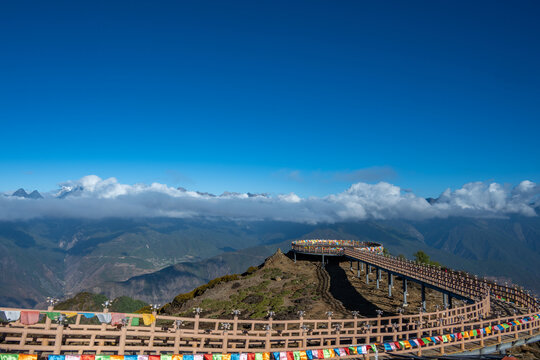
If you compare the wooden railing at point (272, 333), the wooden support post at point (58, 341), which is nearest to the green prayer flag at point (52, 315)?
the wooden railing at point (272, 333)

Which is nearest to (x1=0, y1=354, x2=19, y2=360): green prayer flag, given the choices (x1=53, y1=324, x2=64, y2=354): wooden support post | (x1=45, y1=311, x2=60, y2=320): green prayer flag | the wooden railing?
the wooden railing

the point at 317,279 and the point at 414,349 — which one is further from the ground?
the point at 414,349

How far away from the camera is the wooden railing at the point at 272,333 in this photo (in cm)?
1541

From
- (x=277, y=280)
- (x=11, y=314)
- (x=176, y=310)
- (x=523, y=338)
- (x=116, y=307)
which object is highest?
(x=11, y=314)

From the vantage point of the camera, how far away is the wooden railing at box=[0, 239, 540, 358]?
15.4 meters

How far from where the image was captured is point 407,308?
36656 mm

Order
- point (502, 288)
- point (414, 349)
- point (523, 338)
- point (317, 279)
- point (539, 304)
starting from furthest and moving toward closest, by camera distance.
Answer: point (317, 279)
point (502, 288)
point (539, 304)
point (523, 338)
point (414, 349)

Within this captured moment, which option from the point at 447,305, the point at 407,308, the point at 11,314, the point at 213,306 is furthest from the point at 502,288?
the point at 11,314

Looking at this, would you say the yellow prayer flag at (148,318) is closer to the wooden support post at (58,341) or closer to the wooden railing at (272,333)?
the wooden railing at (272,333)

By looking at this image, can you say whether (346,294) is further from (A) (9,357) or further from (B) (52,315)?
(A) (9,357)

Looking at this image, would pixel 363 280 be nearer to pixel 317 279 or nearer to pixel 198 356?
pixel 317 279

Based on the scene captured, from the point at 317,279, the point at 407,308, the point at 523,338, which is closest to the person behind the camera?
the point at 523,338

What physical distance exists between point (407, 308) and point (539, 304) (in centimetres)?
1253

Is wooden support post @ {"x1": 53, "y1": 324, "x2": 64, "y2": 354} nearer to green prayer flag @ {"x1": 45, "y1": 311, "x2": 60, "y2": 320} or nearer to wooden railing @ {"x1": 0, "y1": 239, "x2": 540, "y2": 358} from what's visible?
wooden railing @ {"x1": 0, "y1": 239, "x2": 540, "y2": 358}
